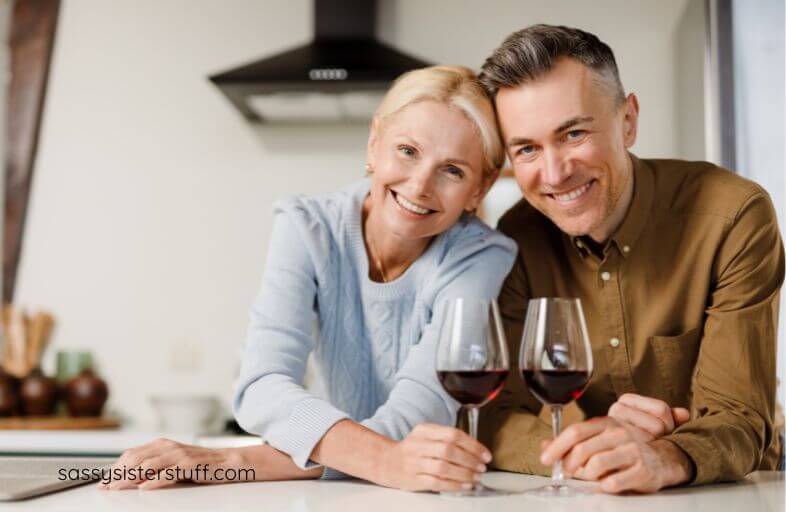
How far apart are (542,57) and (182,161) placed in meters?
2.42

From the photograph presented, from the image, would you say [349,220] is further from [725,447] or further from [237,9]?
[237,9]

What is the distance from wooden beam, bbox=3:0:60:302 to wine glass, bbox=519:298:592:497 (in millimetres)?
3114

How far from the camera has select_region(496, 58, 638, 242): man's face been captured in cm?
150

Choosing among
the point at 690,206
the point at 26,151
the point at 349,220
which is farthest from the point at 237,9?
the point at 690,206

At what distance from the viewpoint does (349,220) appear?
1.62 meters

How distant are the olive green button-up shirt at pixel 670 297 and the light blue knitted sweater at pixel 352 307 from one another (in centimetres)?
15

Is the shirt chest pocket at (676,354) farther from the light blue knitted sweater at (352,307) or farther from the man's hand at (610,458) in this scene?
the man's hand at (610,458)

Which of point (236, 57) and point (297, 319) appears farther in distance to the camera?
point (236, 57)

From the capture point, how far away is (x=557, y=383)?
109cm

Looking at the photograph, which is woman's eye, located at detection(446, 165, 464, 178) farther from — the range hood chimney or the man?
the range hood chimney

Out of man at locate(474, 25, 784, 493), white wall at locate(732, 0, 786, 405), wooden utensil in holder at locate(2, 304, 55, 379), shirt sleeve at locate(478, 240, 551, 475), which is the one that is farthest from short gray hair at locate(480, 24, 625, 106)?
wooden utensil in holder at locate(2, 304, 55, 379)

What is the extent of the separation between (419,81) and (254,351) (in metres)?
0.54

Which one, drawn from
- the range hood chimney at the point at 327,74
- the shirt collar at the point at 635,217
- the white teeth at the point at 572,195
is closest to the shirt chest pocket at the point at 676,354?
the shirt collar at the point at 635,217

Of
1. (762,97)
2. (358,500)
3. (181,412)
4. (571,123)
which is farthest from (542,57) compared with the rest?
(181,412)
